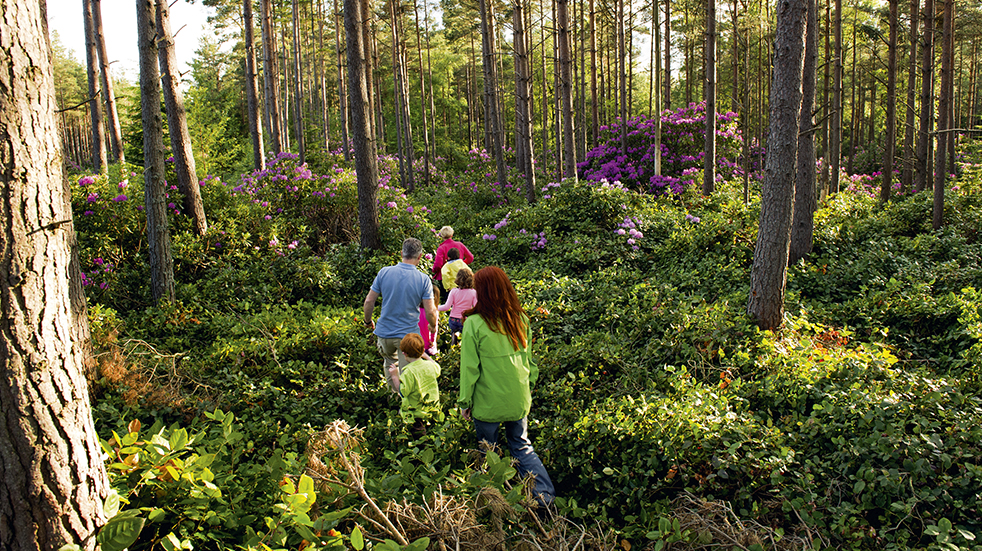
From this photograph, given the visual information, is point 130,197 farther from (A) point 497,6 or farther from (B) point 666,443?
(A) point 497,6

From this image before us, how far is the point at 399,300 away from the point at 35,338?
136 inches

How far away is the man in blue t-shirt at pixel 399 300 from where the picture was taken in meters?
5.24

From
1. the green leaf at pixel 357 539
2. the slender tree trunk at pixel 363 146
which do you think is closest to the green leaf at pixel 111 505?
the green leaf at pixel 357 539

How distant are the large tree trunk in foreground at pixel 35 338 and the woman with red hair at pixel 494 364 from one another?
212cm

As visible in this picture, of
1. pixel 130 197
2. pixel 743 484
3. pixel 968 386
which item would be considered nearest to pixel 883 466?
pixel 743 484

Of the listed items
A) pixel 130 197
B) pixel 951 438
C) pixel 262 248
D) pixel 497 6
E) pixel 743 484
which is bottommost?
pixel 743 484

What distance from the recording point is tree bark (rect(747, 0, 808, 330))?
601 cm

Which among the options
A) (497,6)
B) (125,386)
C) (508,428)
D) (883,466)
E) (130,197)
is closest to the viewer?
(883,466)

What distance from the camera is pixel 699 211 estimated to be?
40.3 ft

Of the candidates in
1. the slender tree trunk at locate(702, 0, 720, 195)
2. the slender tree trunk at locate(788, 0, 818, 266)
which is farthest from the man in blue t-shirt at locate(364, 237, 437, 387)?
the slender tree trunk at locate(702, 0, 720, 195)

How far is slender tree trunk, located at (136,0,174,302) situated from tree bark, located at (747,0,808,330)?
24.9 ft

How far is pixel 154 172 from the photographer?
715 cm

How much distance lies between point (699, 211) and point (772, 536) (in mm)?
10273

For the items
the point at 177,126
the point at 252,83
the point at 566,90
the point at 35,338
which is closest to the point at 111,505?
the point at 35,338
